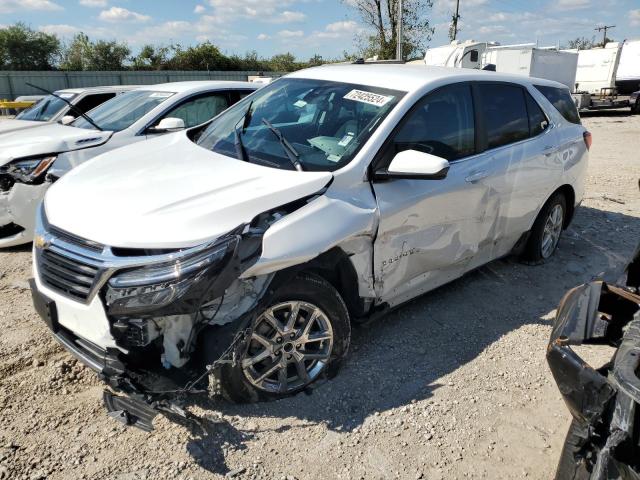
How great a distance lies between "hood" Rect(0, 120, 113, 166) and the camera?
202 inches

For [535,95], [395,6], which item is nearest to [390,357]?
[535,95]

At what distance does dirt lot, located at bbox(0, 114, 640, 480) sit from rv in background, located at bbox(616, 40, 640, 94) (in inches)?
953

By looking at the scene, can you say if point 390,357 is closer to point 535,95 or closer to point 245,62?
point 535,95

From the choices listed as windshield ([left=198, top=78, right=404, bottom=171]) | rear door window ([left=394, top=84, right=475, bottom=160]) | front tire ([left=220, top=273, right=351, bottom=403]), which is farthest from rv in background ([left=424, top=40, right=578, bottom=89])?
front tire ([left=220, top=273, right=351, bottom=403])

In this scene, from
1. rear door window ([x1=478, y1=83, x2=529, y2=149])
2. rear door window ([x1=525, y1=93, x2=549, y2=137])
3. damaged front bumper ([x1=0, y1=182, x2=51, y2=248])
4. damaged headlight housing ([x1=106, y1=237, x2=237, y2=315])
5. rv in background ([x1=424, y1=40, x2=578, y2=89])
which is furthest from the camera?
rv in background ([x1=424, y1=40, x2=578, y2=89])

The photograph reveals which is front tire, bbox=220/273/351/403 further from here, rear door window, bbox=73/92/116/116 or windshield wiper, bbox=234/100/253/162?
rear door window, bbox=73/92/116/116

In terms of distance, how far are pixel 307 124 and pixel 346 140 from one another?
369 mm

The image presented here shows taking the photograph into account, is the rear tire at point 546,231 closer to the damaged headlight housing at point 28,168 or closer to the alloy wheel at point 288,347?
the alloy wheel at point 288,347

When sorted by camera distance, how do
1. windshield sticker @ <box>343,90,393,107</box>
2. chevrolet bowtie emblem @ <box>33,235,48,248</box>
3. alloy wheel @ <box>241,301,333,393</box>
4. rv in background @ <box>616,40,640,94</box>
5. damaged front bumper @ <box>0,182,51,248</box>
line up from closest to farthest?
chevrolet bowtie emblem @ <box>33,235,48,248</box>, alloy wheel @ <box>241,301,333,393</box>, windshield sticker @ <box>343,90,393,107</box>, damaged front bumper @ <box>0,182,51,248</box>, rv in background @ <box>616,40,640,94</box>

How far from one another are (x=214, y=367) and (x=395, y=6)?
1212 inches

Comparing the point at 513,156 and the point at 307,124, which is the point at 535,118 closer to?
the point at 513,156

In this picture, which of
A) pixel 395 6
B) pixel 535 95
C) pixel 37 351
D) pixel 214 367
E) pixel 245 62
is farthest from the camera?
pixel 245 62

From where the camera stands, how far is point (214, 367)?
2469 mm

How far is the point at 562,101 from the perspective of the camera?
504 cm
